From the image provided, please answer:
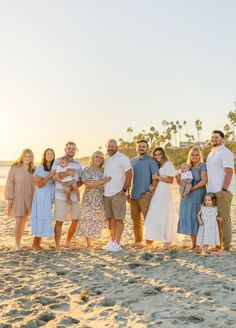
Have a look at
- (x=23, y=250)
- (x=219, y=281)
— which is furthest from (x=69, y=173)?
(x=219, y=281)

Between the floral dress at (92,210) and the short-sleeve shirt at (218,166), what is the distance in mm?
2066

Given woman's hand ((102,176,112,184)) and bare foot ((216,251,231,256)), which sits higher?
woman's hand ((102,176,112,184))

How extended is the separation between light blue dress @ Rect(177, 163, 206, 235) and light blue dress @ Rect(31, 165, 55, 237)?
7.89 feet

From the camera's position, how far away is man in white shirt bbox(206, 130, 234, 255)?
7.64m

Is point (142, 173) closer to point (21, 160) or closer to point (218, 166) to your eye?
point (218, 166)

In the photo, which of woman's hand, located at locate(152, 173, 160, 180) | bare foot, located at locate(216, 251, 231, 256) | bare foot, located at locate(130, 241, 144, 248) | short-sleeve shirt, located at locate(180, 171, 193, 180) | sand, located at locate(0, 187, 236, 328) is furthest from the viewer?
bare foot, located at locate(130, 241, 144, 248)

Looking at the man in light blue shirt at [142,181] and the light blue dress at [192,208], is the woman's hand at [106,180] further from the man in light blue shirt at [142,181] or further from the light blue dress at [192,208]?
the light blue dress at [192,208]

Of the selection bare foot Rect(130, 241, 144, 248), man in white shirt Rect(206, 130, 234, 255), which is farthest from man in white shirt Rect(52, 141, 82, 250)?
man in white shirt Rect(206, 130, 234, 255)

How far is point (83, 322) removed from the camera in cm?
455

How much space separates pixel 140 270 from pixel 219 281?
1.26 metres

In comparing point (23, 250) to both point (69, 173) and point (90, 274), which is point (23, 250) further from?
point (90, 274)

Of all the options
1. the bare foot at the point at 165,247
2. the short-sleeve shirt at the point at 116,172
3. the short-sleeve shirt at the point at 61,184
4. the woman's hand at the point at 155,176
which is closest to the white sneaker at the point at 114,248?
the bare foot at the point at 165,247

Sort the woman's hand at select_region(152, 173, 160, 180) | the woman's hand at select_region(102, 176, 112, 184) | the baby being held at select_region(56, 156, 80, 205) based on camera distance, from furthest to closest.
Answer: the woman's hand at select_region(102, 176, 112, 184), the woman's hand at select_region(152, 173, 160, 180), the baby being held at select_region(56, 156, 80, 205)

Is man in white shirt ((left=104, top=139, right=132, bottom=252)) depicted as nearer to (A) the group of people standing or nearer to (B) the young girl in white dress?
(A) the group of people standing
